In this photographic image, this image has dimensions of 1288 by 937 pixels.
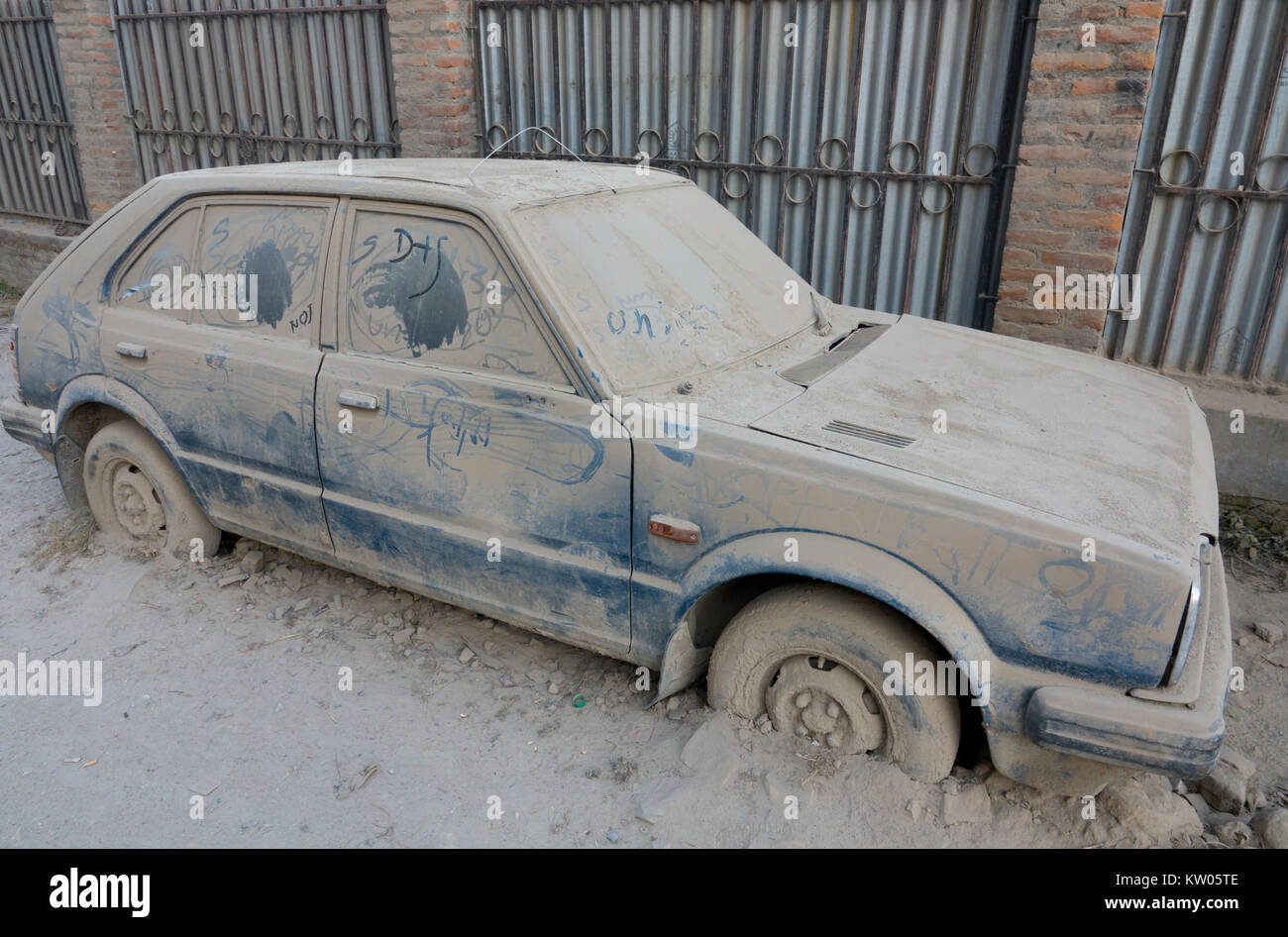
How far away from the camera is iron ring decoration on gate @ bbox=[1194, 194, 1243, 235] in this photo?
14.7 ft

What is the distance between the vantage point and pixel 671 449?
271 cm

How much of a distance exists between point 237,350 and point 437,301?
3.16 feet

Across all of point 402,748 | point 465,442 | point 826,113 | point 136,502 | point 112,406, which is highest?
point 826,113

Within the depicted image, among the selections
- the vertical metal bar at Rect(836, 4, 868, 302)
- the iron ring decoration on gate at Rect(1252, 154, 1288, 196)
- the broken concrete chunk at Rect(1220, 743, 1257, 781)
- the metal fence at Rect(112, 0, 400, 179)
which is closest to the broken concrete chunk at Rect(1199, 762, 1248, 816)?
the broken concrete chunk at Rect(1220, 743, 1257, 781)

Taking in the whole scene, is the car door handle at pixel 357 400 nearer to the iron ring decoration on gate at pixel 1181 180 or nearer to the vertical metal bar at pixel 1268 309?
the iron ring decoration on gate at pixel 1181 180

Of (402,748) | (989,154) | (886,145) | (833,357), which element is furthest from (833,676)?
(886,145)

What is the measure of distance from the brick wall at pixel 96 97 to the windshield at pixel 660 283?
273 inches

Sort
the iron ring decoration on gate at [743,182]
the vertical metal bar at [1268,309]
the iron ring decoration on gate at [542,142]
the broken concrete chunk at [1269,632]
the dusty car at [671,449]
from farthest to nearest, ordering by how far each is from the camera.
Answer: the iron ring decoration on gate at [542,142] < the iron ring decoration on gate at [743,182] < the vertical metal bar at [1268,309] < the broken concrete chunk at [1269,632] < the dusty car at [671,449]

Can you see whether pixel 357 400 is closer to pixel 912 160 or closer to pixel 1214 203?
pixel 912 160

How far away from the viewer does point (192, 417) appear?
Result: 3.74 m

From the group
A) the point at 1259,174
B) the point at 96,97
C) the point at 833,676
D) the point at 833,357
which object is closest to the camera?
the point at 833,676

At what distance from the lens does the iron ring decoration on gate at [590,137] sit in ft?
19.9

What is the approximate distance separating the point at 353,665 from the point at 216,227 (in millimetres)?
1824

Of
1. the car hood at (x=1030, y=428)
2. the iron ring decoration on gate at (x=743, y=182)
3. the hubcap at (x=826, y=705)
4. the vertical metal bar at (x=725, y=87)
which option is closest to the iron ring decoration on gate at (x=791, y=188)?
the iron ring decoration on gate at (x=743, y=182)
